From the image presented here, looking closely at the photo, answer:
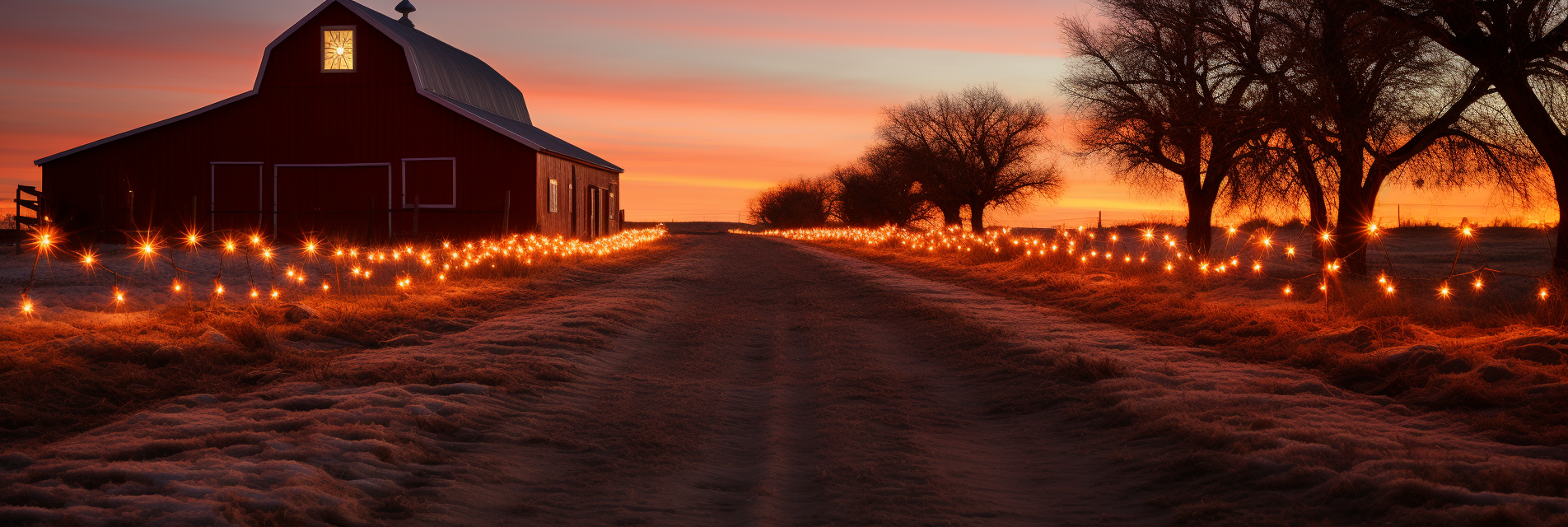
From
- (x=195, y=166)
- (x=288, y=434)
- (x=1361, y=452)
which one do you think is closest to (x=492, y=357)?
(x=288, y=434)

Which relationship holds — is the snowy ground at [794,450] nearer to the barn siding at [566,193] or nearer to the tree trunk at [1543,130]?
the tree trunk at [1543,130]

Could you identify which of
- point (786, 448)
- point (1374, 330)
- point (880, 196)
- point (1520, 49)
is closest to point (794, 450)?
point (786, 448)

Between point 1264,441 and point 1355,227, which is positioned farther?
point 1355,227

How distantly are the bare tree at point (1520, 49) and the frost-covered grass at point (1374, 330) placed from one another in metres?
1.92

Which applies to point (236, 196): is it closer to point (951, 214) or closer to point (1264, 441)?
point (1264, 441)

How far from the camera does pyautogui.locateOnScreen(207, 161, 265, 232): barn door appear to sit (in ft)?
85.6

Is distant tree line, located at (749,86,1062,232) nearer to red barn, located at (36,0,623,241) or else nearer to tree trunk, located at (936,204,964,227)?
tree trunk, located at (936,204,964,227)

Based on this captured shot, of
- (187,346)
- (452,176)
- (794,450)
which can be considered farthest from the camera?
(452,176)

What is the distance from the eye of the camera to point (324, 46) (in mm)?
→ 26547

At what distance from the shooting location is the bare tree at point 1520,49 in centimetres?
1072

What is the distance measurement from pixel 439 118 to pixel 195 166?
23.5 ft

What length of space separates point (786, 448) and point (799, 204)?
78003 mm

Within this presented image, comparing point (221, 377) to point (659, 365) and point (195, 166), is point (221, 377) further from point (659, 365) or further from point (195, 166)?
point (195, 166)

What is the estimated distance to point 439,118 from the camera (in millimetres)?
26016
